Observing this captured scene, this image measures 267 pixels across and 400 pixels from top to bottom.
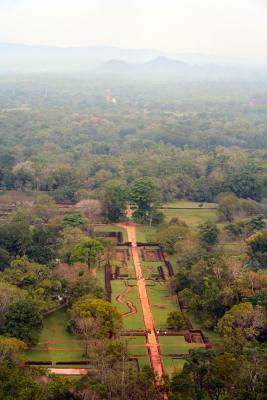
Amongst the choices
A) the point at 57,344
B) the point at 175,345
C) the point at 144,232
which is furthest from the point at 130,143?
the point at 57,344

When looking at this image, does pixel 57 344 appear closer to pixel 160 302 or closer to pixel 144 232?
pixel 160 302

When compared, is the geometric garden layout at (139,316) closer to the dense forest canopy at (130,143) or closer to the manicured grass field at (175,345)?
the manicured grass field at (175,345)

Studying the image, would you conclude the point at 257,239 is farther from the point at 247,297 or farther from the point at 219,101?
the point at 219,101

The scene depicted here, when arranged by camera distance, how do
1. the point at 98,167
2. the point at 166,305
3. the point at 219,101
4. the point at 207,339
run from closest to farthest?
the point at 207,339 → the point at 166,305 → the point at 98,167 → the point at 219,101

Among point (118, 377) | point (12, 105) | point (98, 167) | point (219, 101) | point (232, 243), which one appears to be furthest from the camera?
point (219, 101)

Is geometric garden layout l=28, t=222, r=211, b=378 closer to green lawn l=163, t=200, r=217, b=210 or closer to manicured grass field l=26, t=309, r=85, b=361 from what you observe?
manicured grass field l=26, t=309, r=85, b=361

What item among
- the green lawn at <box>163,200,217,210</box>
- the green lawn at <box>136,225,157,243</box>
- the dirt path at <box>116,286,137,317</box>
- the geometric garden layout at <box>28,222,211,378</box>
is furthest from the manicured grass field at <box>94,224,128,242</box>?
the dirt path at <box>116,286,137,317</box>

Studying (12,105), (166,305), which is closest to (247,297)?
(166,305)
